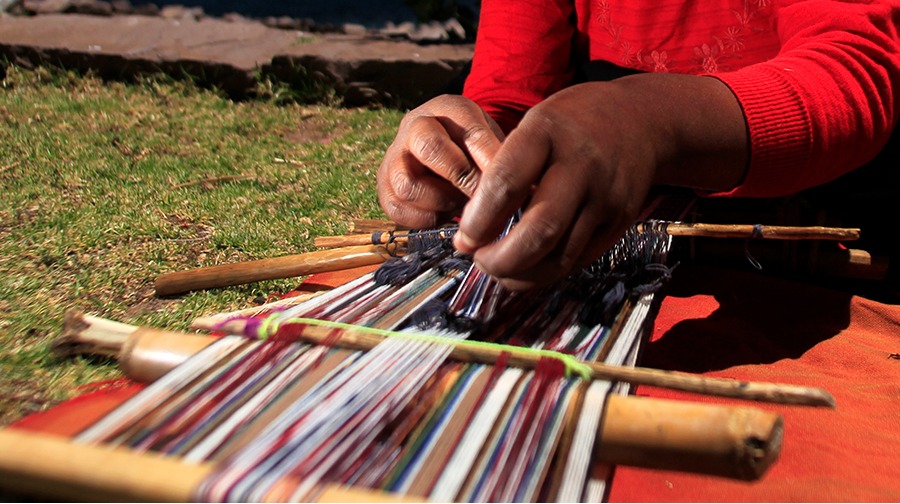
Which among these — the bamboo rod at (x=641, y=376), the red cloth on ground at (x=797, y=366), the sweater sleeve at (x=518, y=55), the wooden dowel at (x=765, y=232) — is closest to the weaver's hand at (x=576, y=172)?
the bamboo rod at (x=641, y=376)

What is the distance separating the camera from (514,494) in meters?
0.76

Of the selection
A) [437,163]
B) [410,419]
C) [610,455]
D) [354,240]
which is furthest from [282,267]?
[610,455]

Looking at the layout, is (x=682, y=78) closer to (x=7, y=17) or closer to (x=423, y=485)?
(x=423, y=485)

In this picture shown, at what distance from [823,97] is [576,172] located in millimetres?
563

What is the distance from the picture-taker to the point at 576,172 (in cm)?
92

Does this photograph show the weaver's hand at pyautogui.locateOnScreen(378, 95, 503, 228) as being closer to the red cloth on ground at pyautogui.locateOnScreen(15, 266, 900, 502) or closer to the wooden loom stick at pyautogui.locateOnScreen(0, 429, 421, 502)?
the red cloth on ground at pyautogui.locateOnScreen(15, 266, 900, 502)

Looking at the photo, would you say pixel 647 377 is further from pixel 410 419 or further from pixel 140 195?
pixel 140 195

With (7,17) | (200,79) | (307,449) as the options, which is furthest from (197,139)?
(307,449)

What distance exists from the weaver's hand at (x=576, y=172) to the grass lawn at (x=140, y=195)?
0.87 m

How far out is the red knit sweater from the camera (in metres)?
1.22

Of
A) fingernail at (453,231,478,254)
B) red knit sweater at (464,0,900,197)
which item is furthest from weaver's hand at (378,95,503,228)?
red knit sweater at (464,0,900,197)

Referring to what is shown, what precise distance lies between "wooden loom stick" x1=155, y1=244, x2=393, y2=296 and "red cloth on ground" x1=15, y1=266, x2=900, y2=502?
0.65 feet

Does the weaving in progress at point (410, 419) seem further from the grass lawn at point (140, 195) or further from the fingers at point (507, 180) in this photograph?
the grass lawn at point (140, 195)

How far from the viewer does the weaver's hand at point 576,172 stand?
3.04 feet
